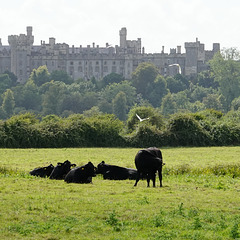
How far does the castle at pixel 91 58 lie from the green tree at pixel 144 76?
28.5ft

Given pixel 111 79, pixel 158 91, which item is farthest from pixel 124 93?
pixel 111 79

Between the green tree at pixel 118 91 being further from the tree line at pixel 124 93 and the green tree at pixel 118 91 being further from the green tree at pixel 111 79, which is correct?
the green tree at pixel 111 79

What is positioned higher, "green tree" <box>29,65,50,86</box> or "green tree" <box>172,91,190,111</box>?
"green tree" <box>29,65,50,86</box>

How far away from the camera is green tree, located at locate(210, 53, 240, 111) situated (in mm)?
126375

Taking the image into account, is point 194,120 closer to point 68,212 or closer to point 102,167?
point 102,167

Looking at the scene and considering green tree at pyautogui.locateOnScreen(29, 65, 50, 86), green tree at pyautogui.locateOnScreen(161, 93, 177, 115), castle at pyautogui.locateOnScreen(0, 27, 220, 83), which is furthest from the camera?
castle at pyautogui.locateOnScreen(0, 27, 220, 83)

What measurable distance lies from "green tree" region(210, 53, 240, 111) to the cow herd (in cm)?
11187

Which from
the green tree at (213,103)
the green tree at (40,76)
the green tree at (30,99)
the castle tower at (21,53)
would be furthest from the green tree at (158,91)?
the castle tower at (21,53)

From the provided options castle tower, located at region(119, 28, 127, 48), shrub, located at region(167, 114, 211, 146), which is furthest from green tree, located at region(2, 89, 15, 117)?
shrub, located at region(167, 114, 211, 146)

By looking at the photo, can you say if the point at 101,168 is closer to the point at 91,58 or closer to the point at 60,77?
the point at 60,77

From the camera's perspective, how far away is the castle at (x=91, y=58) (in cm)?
15075

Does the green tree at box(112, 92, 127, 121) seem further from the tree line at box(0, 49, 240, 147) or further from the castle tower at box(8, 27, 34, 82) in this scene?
the castle tower at box(8, 27, 34, 82)

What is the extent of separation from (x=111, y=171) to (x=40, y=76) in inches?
5126

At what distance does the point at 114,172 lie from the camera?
15.1 m
